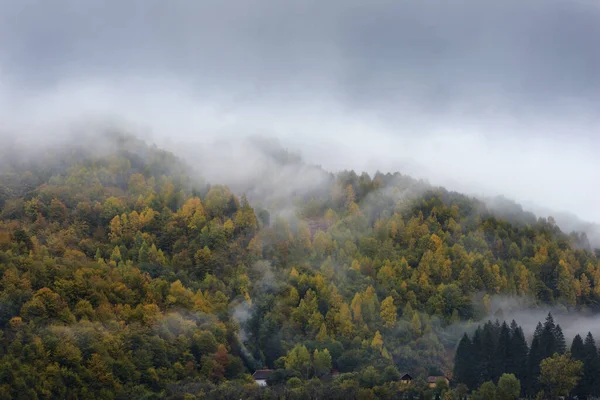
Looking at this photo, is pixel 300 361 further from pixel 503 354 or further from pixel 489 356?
pixel 503 354

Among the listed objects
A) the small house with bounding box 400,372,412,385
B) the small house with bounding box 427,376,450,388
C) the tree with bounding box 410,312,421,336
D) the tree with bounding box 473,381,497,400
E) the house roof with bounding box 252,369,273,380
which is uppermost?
the tree with bounding box 410,312,421,336

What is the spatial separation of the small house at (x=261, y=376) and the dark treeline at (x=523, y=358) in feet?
64.5

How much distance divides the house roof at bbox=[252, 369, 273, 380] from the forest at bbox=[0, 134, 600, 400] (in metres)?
1.39

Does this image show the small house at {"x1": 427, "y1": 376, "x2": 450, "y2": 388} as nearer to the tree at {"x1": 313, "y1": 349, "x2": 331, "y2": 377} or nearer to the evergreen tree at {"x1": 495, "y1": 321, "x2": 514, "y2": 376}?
the evergreen tree at {"x1": 495, "y1": 321, "x2": 514, "y2": 376}

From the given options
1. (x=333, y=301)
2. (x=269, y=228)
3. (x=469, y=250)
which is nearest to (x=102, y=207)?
(x=269, y=228)

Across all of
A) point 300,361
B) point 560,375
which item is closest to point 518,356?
point 560,375

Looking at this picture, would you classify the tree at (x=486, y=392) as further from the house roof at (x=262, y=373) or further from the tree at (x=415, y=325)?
the house roof at (x=262, y=373)

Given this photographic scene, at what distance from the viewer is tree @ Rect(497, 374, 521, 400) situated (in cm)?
8750

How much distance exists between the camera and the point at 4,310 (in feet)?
295

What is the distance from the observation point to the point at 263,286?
376 feet

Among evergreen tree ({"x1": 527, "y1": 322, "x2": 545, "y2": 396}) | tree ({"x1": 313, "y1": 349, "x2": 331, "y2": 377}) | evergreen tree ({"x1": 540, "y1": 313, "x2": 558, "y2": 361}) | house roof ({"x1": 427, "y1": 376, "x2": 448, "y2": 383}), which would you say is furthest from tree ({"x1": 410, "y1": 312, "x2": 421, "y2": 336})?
evergreen tree ({"x1": 540, "y1": 313, "x2": 558, "y2": 361})

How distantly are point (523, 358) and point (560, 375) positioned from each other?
4.82m

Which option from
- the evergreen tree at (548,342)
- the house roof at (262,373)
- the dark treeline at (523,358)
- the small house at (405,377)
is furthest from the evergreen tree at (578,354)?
the house roof at (262,373)

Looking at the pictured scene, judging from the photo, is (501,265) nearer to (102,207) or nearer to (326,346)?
(326,346)
